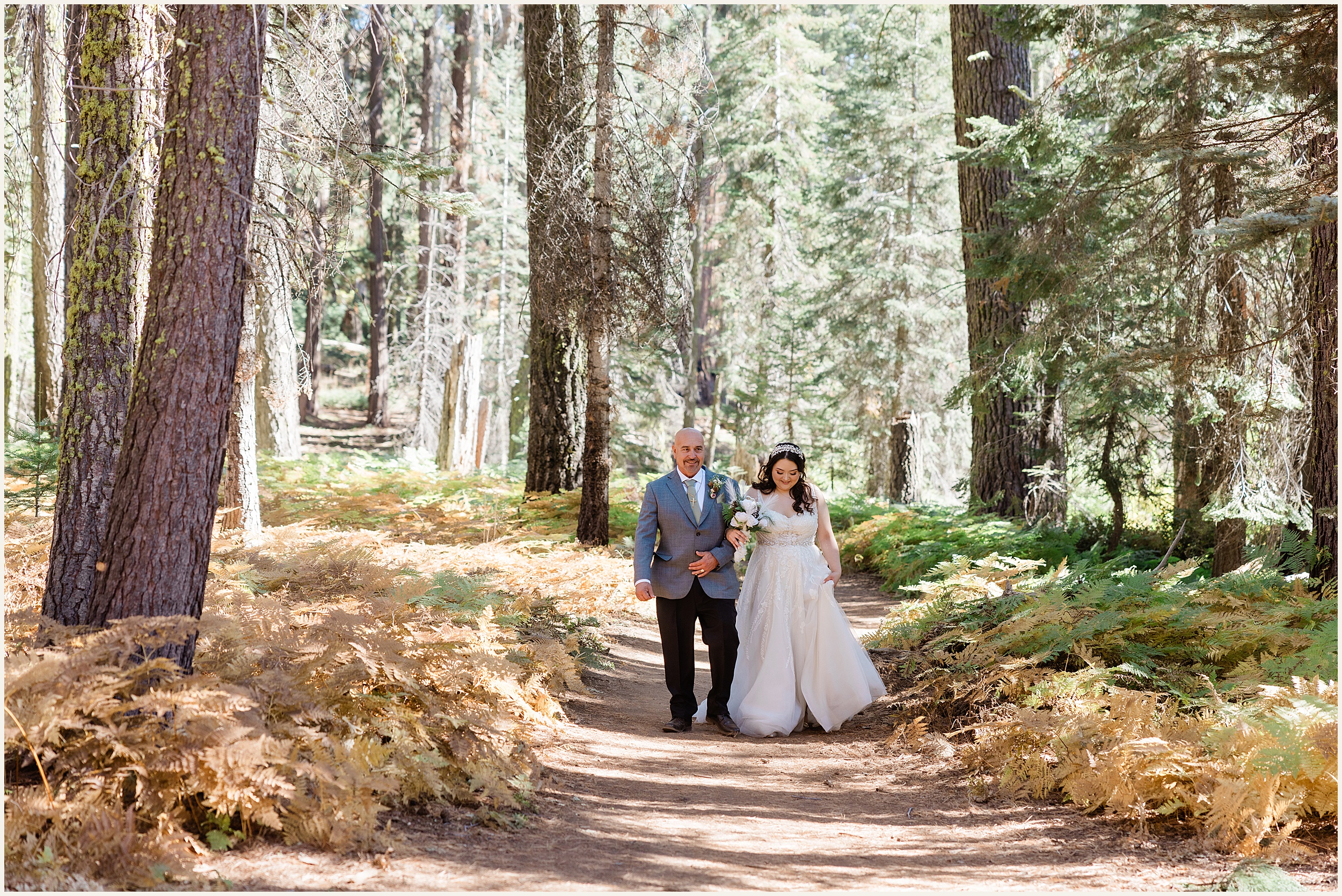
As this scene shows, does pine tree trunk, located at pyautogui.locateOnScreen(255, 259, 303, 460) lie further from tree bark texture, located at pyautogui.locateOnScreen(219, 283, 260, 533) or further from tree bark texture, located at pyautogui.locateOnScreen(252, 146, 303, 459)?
tree bark texture, located at pyautogui.locateOnScreen(219, 283, 260, 533)

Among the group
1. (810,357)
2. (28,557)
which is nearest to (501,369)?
(810,357)

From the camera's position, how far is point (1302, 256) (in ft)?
27.0

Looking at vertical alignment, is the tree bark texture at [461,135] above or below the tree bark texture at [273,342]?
above

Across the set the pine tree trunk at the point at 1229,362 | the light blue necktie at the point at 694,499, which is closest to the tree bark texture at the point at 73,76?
the light blue necktie at the point at 694,499

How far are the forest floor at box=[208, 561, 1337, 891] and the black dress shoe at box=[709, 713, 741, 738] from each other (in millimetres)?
290

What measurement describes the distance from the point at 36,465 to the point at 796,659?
874cm

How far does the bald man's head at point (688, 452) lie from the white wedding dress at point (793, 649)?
2.41ft

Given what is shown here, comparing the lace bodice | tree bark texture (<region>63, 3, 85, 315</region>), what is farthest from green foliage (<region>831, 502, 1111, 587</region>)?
tree bark texture (<region>63, 3, 85, 315</region>)

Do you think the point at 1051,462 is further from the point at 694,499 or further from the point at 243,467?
the point at 243,467

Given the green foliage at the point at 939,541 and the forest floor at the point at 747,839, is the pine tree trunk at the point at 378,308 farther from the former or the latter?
the forest floor at the point at 747,839

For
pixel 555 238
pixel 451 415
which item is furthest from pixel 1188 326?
pixel 451 415

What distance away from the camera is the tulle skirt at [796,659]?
22.5ft

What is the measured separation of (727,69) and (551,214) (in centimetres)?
1698

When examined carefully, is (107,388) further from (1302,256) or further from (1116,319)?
(1116,319)
